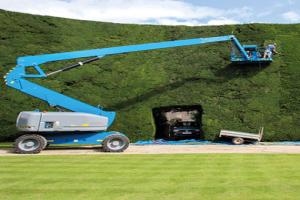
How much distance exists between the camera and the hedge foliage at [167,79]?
22.0 metres

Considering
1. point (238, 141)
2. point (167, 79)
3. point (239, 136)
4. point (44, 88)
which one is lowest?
point (238, 141)

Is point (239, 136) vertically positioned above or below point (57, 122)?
below

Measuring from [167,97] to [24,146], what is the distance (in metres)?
8.75

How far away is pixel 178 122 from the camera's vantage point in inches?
934

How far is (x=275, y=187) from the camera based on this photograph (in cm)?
830

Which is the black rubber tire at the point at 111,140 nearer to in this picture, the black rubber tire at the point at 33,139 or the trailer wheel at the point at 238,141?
the black rubber tire at the point at 33,139

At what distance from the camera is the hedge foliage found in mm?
21953

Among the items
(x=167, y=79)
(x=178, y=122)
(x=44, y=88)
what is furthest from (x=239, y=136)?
(x=44, y=88)

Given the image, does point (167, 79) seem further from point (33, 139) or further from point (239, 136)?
point (33, 139)

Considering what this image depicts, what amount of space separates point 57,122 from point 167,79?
8.19m

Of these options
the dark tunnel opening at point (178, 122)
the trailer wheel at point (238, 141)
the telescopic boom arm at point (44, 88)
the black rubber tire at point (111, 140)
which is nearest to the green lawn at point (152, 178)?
the black rubber tire at point (111, 140)

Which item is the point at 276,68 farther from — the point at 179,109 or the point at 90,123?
the point at 90,123

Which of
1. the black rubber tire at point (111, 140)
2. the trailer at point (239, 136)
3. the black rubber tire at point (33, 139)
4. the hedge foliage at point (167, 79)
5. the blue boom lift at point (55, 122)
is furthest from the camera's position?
the hedge foliage at point (167, 79)

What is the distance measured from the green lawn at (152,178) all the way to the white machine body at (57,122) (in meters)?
3.82
